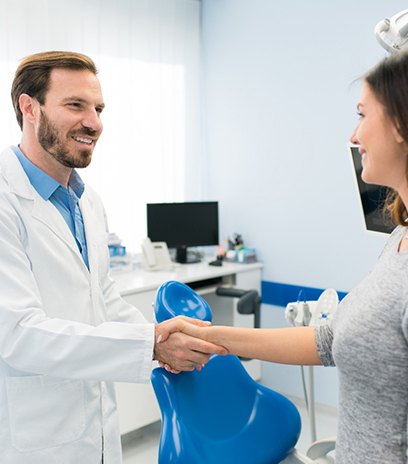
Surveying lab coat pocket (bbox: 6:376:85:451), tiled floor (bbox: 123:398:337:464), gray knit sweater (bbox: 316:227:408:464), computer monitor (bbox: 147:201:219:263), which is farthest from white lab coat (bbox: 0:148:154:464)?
computer monitor (bbox: 147:201:219:263)

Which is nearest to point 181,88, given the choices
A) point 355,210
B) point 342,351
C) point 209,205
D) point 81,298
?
point 209,205

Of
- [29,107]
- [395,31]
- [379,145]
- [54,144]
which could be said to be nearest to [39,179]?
[54,144]

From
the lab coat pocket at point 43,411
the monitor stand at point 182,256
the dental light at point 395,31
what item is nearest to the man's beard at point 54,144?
the lab coat pocket at point 43,411

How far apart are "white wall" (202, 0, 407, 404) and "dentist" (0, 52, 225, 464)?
1.71 metres

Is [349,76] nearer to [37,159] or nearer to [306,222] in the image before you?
[306,222]

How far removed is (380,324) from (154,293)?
1.98 m

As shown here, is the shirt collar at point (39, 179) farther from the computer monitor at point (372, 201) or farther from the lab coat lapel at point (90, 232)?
the computer monitor at point (372, 201)

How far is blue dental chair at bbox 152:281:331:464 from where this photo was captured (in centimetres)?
134

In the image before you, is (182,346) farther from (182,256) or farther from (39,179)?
(182,256)

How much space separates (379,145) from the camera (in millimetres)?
1059

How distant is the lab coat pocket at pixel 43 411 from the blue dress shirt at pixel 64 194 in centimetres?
35

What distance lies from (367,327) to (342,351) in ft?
0.26

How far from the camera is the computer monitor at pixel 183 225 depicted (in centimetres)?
Answer: 342

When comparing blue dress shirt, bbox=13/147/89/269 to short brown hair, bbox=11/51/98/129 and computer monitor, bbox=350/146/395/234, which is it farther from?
computer monitor, bbox=350/146/395/234
